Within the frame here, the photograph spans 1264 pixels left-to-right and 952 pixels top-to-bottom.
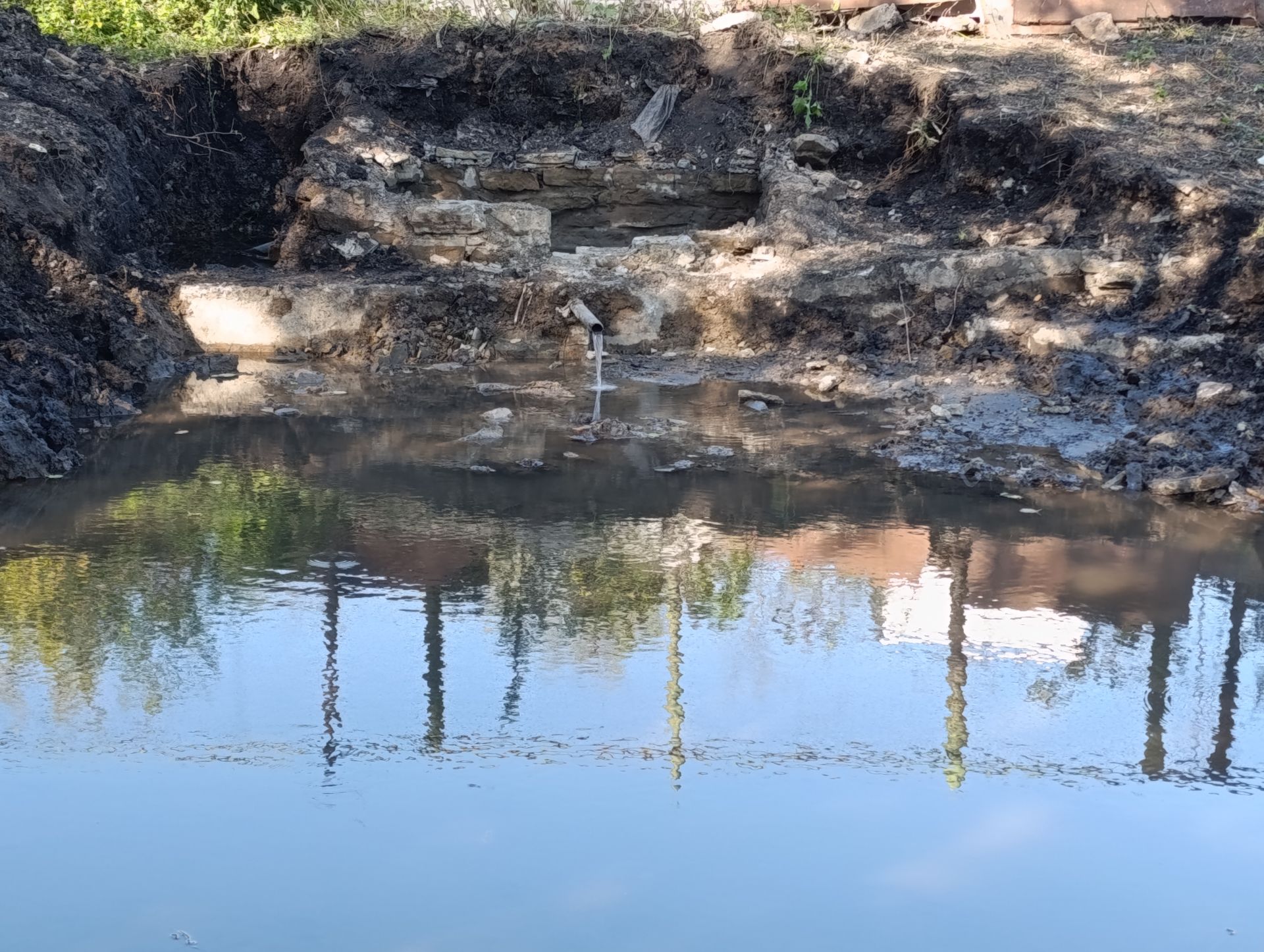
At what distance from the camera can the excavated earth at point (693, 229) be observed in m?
8.48

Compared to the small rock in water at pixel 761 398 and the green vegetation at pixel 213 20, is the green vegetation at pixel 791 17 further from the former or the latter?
the small rock in water at pixel 761 398

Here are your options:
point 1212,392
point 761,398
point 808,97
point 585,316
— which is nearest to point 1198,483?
point 1212,392

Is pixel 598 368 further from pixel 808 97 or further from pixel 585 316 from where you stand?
pixel 808 97

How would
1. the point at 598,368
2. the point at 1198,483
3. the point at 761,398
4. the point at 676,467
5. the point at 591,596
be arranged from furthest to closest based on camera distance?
1. the point at 598,368
2. the point at 761,398
3. the point at 676,467
4. the point at 1198,483
5. the point at 591,596

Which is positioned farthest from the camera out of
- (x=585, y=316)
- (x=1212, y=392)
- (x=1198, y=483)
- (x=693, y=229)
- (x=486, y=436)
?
(x=693, y=229)

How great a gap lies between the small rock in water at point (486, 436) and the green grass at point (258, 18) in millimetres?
7664

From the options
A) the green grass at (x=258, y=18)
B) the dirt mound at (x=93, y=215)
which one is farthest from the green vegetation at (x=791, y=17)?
the dirt mound at (x=93, y=215)

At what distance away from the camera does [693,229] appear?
532 inches

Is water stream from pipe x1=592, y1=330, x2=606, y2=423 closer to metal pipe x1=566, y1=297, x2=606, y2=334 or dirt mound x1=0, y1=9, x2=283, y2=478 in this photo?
metal pipe x1=566, y1=297, x2=606, y2=334

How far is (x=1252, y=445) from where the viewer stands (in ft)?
23.2

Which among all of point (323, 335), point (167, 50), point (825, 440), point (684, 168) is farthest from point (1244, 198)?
point (167, 50)

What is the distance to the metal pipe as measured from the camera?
33.0ft

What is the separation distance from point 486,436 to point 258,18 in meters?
8.48

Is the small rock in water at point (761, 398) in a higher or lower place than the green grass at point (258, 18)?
lower
